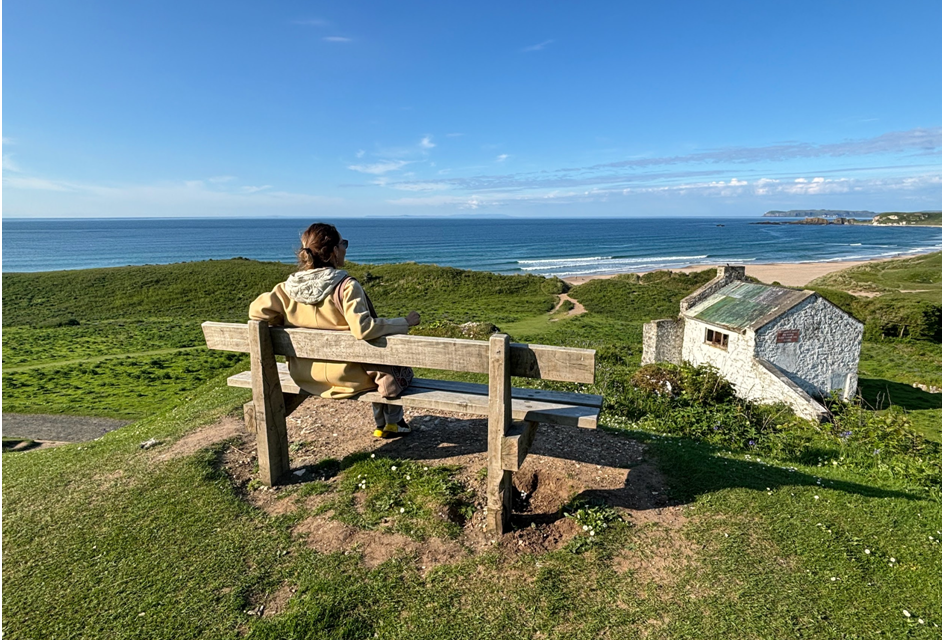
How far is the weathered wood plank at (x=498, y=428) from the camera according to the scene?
361 centimetres

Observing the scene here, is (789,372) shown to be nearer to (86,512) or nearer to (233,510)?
(233,510)

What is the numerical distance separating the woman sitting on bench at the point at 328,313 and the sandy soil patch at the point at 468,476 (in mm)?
1101

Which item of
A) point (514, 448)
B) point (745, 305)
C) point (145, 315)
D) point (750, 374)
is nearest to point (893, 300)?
point (745, 305)

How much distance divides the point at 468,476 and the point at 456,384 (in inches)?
35.4

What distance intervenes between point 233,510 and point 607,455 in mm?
3720

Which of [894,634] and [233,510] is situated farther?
[233,510]

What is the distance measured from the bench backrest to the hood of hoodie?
29cm

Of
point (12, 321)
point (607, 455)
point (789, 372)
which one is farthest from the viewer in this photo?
point (12, 321)

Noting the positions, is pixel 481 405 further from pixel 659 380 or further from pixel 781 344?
pixel 781 344

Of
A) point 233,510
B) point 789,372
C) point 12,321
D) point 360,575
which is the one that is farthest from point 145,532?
point 12,321

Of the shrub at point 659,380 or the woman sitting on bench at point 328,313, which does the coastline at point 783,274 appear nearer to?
the shrub at point 659,380

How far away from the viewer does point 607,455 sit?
17.3 feet

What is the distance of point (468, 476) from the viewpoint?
477cm

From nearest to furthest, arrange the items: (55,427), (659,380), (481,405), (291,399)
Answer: (481,405)
(291,399)
(55,427)
(659,380)
